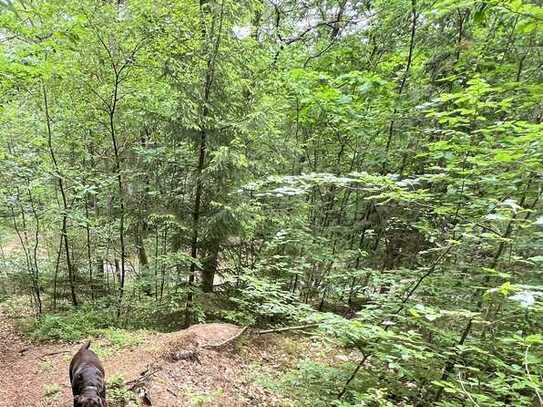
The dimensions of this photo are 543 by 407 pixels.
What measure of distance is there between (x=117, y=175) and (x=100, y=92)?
1.86m

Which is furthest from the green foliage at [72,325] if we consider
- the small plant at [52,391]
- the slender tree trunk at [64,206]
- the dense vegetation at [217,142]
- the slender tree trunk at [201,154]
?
the small plant at [52,391]

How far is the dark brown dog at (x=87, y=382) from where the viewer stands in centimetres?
410

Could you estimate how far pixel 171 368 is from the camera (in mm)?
5953

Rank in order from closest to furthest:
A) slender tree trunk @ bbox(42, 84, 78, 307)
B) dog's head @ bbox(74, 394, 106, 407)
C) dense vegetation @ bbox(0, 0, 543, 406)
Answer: dog's head @ bbox(74, 394, 106, 407) < dense vegetation @ bbox(0, 0, 543, 406) < slender tree trunk @ bbox(42, 84, 78, 307)

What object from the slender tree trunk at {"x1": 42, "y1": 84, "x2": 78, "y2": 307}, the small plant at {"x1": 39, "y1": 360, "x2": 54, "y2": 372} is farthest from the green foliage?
the small plant at {"x1": 39, "y1": 360, "x2": 54, "y2": 372}

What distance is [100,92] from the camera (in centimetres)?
809

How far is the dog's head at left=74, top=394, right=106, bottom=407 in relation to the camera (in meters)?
4.04

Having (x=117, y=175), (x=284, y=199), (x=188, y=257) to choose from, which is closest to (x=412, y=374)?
(x=188, y=257)

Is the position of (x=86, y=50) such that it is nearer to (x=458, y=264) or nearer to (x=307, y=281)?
(x=307, y=281)

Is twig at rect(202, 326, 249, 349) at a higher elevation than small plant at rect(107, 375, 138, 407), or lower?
lower

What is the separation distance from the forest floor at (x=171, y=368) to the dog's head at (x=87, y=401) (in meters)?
0.90

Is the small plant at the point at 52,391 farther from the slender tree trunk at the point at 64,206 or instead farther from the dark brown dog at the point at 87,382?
the slender tree trunk at the point at 64,206

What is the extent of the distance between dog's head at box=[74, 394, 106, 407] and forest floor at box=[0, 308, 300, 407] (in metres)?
0.90

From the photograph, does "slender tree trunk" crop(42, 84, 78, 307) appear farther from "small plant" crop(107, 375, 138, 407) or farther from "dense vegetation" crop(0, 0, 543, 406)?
"small plant" crop(107, 375, 138, 407)
